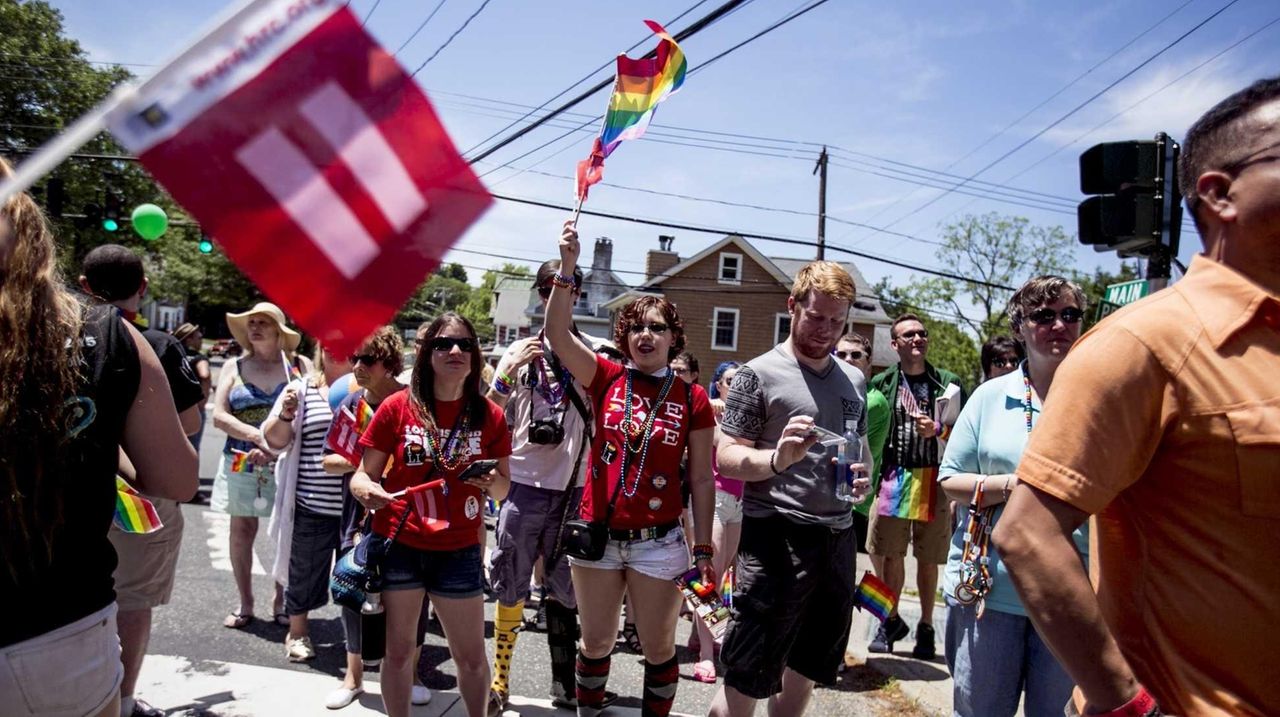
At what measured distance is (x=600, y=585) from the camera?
3.46m

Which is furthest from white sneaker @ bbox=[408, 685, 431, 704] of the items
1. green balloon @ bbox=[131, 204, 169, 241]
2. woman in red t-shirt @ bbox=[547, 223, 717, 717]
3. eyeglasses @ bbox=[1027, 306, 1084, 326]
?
green balloon @ bbox=[131, 204, 169, 241]

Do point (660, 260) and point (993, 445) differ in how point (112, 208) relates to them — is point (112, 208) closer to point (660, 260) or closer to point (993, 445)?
point (993, 445)

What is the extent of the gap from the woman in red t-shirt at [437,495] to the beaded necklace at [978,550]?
74.7 inches

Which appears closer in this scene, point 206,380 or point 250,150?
point 250,150

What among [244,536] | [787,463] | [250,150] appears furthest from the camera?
[244,536]

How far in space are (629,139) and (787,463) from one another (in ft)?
4.52

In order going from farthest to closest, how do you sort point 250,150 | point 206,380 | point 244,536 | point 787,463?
1. point 206,380
2. point 244,536
3. point 787,463
4. point 250,150

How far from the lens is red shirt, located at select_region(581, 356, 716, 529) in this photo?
11.3ft

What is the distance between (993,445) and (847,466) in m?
0.54

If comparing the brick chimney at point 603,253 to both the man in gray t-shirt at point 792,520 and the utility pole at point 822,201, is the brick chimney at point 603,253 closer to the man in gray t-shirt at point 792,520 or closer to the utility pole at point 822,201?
the utility pole at point 822,201

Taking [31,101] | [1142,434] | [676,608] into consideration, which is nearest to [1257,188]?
[1142,434]

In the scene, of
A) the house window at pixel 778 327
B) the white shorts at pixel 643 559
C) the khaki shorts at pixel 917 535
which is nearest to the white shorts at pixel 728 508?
the khaki shorts at pixel 917 535

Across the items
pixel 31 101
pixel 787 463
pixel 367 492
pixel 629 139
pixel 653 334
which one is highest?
pixel 31 101

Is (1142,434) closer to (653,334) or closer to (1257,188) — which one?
(1257,188)
